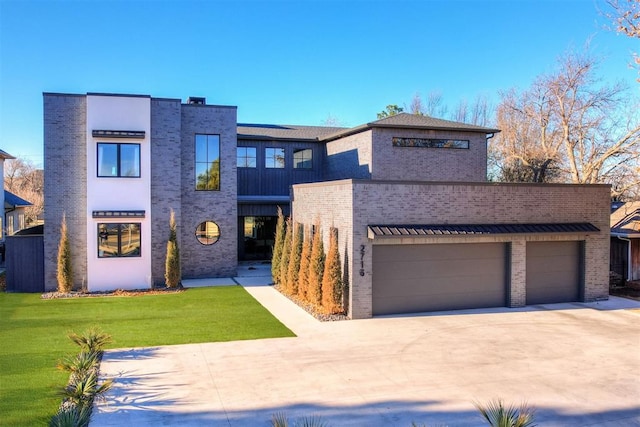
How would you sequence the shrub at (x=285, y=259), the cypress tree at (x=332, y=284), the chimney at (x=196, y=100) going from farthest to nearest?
the chimney at (x=196, y=100)
the shrub at (x=285, y=259)
the cypress tree at (x=332, y=284)

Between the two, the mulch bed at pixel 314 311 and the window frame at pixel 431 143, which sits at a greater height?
the window frame at pixel 431 143

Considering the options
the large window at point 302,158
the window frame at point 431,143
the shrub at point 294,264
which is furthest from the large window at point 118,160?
the window frame at point 431,143

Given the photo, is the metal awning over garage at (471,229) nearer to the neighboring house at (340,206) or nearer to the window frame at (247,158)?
the neighboring house at (340,206)

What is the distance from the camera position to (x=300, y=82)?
110 feet

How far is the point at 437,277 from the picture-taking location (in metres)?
14.4

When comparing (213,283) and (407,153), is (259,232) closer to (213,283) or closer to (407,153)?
(213,283)

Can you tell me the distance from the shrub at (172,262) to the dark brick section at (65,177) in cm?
302

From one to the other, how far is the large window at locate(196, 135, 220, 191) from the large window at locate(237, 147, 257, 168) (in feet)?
14.6

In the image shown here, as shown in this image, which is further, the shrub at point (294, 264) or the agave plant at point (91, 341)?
the shrub at point (294, 264)

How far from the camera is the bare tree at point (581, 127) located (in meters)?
23.2

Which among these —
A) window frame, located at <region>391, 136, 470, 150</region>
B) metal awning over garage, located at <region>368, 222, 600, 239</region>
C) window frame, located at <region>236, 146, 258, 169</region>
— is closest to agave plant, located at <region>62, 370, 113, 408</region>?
metal awning over garage, located at <region>368, 222, 600, 239</region>

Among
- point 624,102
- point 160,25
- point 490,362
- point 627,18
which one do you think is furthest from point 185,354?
point 624,102

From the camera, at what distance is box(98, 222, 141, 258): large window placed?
1794 cm

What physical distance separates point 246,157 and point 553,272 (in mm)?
15415
